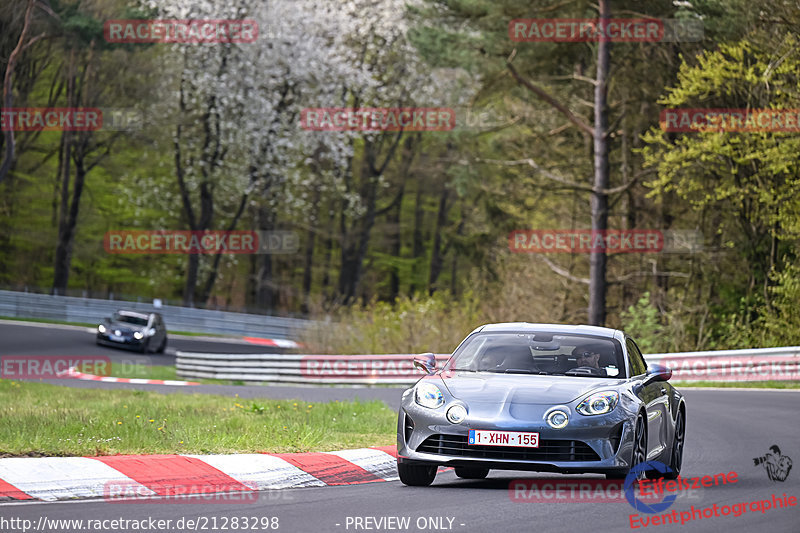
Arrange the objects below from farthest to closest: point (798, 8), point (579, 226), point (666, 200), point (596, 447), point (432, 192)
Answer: point (432, 192), point (579, 226), point (666, 200), point (798, 8), point (596, 447)

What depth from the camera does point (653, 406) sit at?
10383mm

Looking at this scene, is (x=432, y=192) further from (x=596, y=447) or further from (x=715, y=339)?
(x=596, y=447)

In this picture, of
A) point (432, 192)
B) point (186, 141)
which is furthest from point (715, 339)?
point (432, 192)

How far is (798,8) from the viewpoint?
97.9 ft

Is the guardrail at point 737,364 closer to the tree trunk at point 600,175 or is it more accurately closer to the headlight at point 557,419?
the tree trunk at point 600,175

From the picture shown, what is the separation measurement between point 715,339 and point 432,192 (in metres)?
42.6

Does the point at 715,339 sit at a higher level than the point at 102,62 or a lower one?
lower

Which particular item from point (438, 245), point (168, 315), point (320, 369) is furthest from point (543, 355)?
point (438, 245)

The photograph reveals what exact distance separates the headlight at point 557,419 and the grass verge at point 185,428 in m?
3.19

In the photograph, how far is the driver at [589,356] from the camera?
10562 mm

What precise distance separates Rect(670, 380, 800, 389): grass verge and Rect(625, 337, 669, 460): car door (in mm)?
15209

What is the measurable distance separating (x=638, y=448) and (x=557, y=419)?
0.84m

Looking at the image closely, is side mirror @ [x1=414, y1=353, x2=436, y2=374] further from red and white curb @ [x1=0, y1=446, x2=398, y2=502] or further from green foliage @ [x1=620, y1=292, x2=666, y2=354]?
green foliage @ [x1=620, y1=292, x2=666, y2=354]

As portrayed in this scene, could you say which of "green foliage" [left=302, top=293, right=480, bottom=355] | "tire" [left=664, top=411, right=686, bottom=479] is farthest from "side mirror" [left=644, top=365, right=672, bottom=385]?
"green foliage" [left=302, top=293, right=480, bottom=355]
